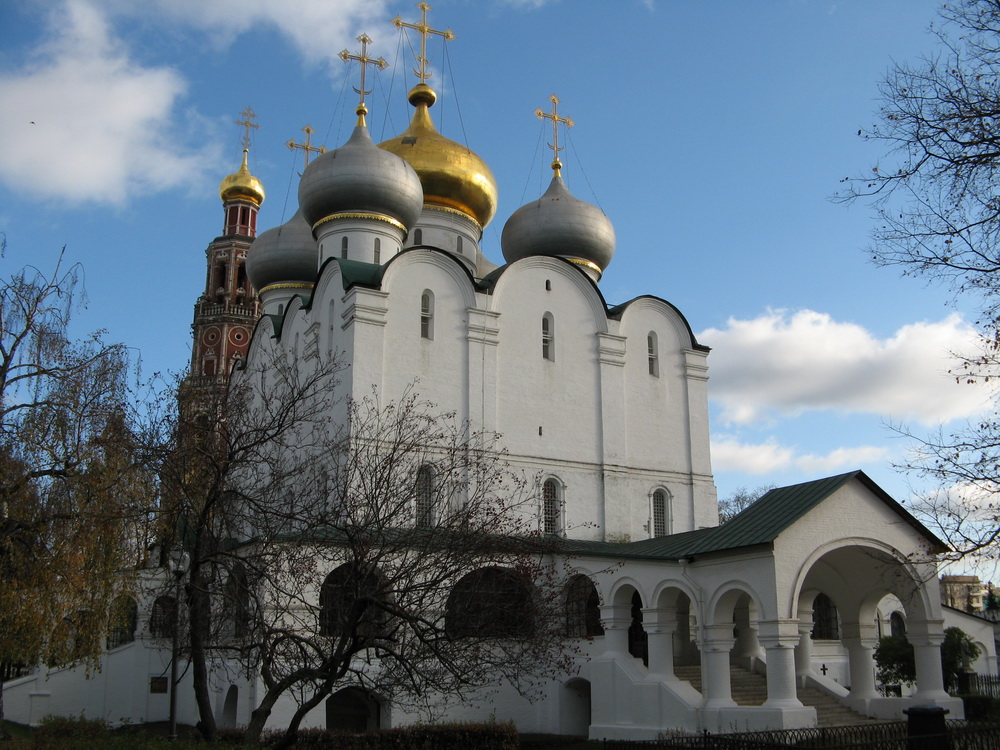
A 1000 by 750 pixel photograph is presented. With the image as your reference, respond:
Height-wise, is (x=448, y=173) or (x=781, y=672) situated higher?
(x=448, y=173)

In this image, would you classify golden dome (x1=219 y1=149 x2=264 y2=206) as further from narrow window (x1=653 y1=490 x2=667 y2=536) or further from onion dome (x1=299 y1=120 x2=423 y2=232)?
narrow window (x1=653 y1=490 x2=667 y2=536)

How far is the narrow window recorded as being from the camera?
22812mm

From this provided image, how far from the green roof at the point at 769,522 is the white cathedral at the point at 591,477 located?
1.7 inches

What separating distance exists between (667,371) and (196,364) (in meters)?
22.6

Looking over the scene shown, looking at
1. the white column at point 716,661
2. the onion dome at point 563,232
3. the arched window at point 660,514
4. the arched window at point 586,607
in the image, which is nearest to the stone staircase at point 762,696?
the white column at point 716,661

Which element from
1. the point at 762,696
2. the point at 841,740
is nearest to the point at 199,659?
the point at 841,740

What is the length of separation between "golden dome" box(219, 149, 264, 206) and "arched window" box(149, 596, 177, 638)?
25.6 m

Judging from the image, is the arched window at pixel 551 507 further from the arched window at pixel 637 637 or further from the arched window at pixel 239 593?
the arched window at pixel 239 593

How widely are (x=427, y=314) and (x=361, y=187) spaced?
4.57 meters

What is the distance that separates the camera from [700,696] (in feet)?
52.5

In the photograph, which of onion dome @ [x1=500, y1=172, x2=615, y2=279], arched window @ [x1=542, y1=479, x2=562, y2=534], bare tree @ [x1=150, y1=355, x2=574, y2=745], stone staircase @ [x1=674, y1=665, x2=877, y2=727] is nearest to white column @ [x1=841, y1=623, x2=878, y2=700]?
stone staircase @ [x1=674, y1=665, x2=877, y2=727]

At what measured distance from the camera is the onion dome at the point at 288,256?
2856cm

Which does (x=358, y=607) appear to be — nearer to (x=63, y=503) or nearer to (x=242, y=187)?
(x=63, y=503)

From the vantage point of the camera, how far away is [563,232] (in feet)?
87.1
